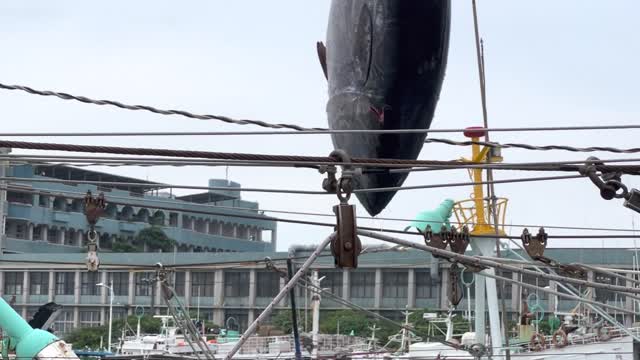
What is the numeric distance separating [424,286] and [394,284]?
5.51 feet

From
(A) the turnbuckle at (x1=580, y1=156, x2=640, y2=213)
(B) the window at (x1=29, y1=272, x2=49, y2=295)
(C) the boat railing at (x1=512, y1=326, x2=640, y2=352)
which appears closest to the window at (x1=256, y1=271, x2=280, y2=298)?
(B) the window at (x1=29, y1=272, x2=49, y2=295)

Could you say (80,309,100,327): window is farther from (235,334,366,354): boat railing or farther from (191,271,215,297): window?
(235,334,366,354): boat railing

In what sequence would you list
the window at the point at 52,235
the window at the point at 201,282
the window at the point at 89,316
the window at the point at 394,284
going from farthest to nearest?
1. the window at the point at 52,235
2. the window at the point at 89,316
3. the window at the point at 201,282
4. the window at the point at 394,284

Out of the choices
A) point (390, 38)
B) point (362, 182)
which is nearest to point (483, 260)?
point (362, 182)

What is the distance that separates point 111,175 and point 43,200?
1046 cm

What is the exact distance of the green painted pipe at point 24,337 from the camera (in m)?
20.9

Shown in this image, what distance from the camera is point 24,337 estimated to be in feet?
69.8

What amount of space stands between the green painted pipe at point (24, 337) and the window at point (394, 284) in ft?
120

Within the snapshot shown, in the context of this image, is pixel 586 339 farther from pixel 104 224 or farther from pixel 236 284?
pixel 104 224

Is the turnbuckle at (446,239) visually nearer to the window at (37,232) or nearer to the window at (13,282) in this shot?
the window at (13,282)

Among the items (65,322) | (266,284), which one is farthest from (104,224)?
(266,284)

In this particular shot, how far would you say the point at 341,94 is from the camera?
9.64 metres

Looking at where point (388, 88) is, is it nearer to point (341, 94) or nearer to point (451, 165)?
point (341, 94)

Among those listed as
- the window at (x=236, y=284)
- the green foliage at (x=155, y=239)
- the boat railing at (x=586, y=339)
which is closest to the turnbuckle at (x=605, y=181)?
the boat railing at (x=586, y=339)
